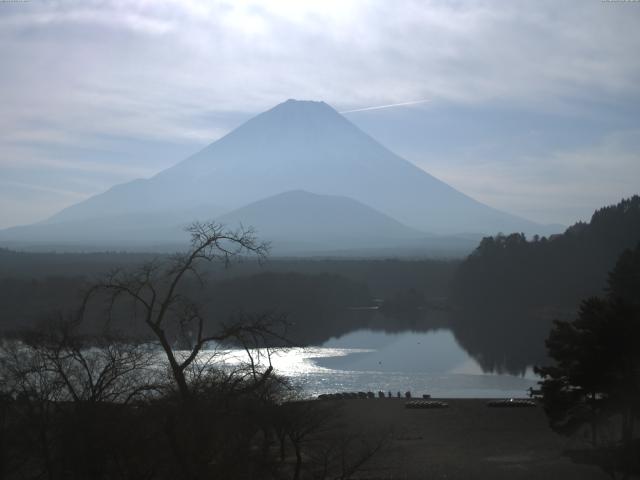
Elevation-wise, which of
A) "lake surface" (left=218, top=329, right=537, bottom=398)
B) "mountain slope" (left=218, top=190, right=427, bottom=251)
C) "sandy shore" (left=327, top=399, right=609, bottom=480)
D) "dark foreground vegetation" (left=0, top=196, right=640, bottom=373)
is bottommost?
"lake surface" (left=218, top=329, right=537, bottom=398)

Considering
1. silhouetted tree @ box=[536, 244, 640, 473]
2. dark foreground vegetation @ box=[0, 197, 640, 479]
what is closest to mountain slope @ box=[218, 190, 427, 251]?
dark foreground vegetation @ box=[0, 197, 640, 479]

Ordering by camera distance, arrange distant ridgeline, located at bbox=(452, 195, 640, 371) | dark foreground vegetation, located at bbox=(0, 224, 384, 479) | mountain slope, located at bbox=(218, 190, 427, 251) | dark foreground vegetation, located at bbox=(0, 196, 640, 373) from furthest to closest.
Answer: mountain slope, located at bbox=(218, 190, 427, 251)
distant ridgeline, located at bbox=(452, 195, 640, 371)
dark foreground vegetation, located at bbox=(0, 196, 640, 373)
dark foreground vegetation, located at bbox=(0, 224, 384, 479)

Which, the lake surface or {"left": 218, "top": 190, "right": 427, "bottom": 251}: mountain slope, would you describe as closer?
the lake surface

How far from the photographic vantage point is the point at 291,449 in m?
9.87

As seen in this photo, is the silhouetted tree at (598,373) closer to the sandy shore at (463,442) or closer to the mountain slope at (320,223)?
the sandy shore at (463,442)

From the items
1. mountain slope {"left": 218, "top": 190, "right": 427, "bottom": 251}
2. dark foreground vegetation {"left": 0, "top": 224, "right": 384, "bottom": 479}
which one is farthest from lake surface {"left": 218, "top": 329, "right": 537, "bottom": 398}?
mountain slope {"left": 218, "top": 190, "right": 427, "bottom": 251}

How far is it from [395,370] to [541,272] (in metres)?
24.4

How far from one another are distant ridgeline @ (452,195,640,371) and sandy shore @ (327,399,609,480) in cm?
1974

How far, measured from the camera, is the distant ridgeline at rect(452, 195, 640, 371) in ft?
125

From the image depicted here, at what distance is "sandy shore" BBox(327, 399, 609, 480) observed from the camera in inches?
371

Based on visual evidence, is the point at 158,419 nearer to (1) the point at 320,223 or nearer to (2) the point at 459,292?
(2) the point at 459,292

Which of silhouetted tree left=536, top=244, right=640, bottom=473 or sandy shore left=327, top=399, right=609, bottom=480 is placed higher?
silhouetted tree left=536, top=244, right=640, bottom=473

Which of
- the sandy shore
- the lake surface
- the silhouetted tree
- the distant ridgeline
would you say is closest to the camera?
the silhouetted tree

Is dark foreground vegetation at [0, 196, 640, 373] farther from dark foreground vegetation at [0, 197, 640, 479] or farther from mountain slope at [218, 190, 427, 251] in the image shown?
mountain slope at [218, 190, 427, 251]
